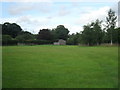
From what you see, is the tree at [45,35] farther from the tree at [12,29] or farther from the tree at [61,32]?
the tree at [61,32]

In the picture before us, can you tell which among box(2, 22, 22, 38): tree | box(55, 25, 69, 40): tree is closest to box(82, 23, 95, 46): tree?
box(2, 22, 22, 38): tree

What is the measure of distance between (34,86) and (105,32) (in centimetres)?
4758

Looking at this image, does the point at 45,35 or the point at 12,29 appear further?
the point at 45,35

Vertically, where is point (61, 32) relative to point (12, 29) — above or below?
below

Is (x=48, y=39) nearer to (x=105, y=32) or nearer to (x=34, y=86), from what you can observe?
(x=105, y=32)

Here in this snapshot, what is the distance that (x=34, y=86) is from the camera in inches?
205

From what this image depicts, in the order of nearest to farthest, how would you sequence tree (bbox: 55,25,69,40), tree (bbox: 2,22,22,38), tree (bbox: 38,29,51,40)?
tree (bbox: 2,22,22,38) → tree (bbox: 38,29,51,40) → tree (bbox: 55,25,69,40)

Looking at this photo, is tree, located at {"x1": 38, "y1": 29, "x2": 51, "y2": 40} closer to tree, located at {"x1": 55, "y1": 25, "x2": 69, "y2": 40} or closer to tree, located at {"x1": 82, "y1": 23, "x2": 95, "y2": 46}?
tree, located at {"x1": 55, "y1": 25, "x2": 69, "y2": 40}

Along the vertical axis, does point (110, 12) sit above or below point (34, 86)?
above

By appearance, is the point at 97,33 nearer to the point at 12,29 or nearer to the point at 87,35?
the point at 87,35

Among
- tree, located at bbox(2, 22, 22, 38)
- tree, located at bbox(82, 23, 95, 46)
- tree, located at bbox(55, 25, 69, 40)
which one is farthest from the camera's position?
tree, located at bbox(55, 25, 69, 40)

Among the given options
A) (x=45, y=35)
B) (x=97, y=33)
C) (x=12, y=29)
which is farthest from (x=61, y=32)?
(x=97, y=33)

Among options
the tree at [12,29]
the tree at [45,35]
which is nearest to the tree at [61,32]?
the tree at [45,35]

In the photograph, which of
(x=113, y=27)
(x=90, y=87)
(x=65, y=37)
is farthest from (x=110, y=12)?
(x=90, y=87)
